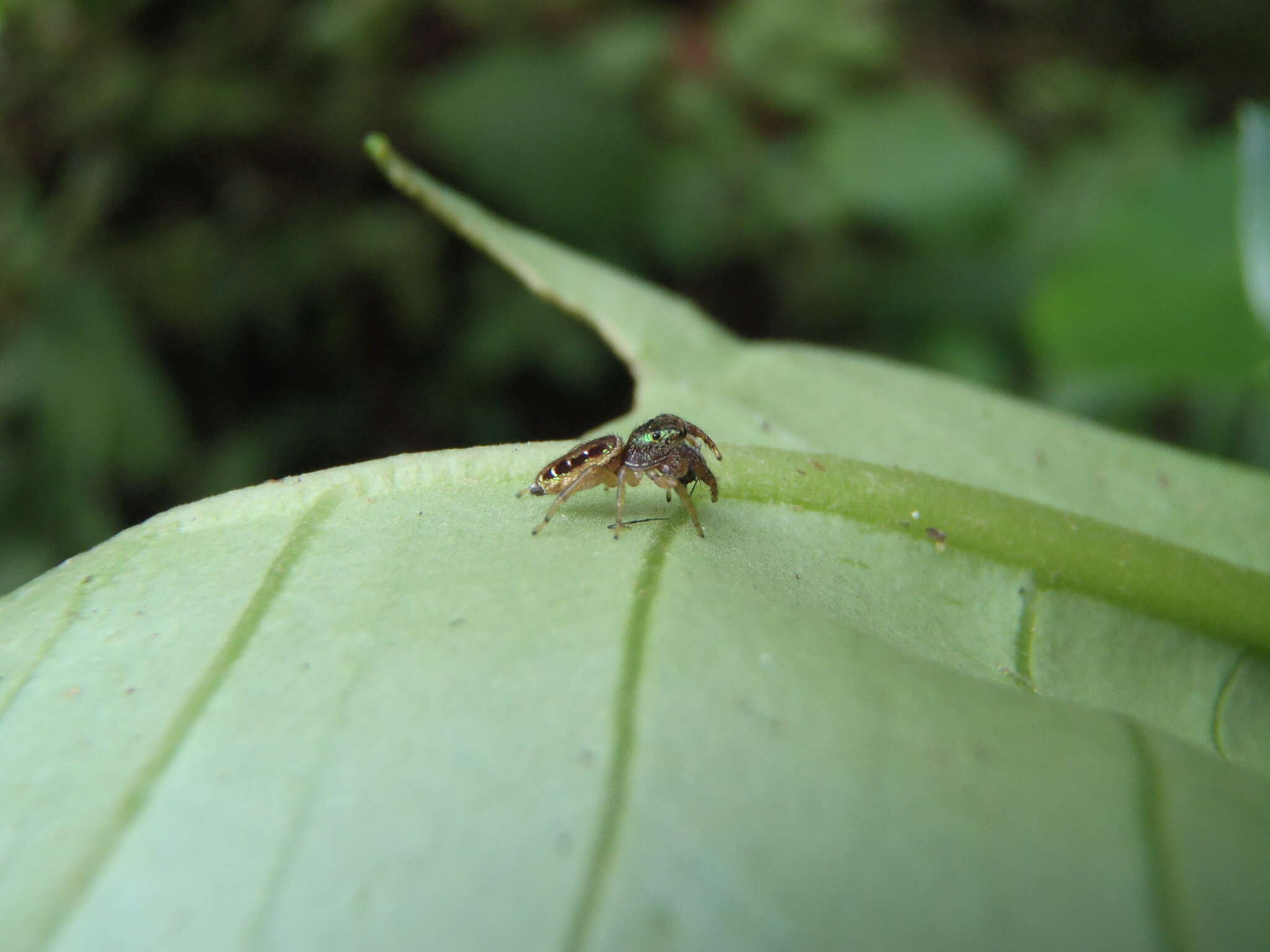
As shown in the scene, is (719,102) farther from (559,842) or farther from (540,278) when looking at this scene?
(559,842)

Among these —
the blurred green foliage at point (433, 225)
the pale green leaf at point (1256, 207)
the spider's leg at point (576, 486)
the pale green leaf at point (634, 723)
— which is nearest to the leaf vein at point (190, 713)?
the pale green leaf at point (634, 723)

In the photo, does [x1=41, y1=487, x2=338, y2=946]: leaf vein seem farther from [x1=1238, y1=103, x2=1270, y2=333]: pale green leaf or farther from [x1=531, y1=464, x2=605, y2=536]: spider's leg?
[x1=1238, y1=103, x2=1270, y2=333]: pale green leaf

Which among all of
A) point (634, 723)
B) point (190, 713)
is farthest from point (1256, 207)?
point (190, 713)

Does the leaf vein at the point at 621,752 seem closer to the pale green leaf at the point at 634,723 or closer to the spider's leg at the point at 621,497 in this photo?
the pale green leaf at the point at 634,723

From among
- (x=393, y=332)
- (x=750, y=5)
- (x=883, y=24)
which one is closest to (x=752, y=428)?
(x=393, y=332)

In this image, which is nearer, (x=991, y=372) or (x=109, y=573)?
(x=109, y=573)

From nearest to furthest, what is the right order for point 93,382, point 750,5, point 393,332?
point 93,382 < point 393,332 < point 750,5

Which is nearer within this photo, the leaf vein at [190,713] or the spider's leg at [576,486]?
the leaf vein at [190,713]

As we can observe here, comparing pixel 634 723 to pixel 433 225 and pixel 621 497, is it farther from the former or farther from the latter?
pixel 433 225
